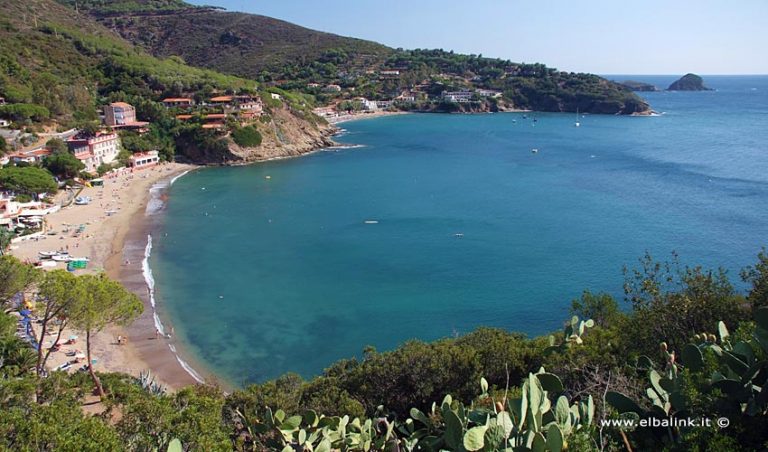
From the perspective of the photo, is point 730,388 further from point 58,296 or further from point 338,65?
point 338,65

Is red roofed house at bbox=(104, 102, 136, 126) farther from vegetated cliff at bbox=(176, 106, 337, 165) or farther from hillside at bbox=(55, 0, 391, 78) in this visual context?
hillside at bbox=(55, 0, 391, 78)

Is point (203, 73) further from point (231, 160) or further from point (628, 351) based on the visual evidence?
point (628, 351)

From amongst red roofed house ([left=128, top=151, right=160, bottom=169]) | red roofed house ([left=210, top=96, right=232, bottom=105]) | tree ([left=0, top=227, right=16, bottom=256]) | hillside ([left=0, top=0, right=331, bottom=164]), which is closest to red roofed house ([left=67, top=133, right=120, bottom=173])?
red roofed house ([left=128, top=151, right=160, bottom=169])

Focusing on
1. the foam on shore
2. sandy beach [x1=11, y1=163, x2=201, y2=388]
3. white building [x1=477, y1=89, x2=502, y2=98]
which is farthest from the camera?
white building [x1=477, y1=89, x2=502, y2=98]

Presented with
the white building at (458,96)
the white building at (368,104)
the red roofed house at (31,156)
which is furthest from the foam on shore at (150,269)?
the white building at (458,96)

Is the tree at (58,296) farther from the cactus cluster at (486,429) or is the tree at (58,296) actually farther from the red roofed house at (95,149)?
the red roofed house at (95,149)

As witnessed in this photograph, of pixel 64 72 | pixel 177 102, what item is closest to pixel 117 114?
pixel 177 102

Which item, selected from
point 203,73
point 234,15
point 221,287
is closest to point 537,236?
point 221,287
